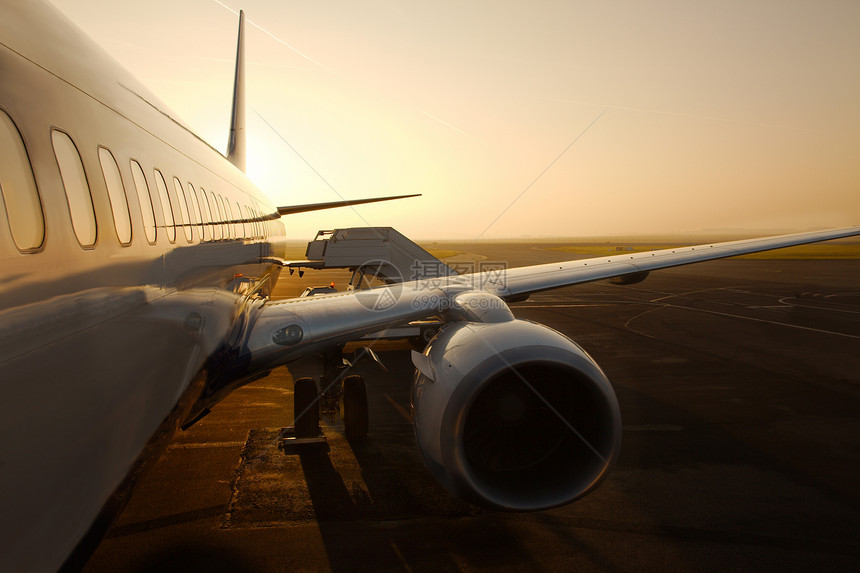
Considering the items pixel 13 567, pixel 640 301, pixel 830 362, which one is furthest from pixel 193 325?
pixel 640 301

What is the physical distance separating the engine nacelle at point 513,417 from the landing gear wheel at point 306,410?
2.76m

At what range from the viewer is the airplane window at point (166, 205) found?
3338 mm

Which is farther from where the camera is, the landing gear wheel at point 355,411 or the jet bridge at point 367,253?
the jet bridge at point 367,253

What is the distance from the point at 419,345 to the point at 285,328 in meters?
6.18

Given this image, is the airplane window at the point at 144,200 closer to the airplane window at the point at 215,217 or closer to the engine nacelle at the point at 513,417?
the airplane window at the point at 215,217

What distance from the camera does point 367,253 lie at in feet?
44.1

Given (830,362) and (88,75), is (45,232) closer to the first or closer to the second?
(88,75)

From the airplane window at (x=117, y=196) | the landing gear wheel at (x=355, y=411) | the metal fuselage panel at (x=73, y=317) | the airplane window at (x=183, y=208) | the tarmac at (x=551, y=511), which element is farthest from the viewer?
the landing gear wheel at (x=355, y=411)

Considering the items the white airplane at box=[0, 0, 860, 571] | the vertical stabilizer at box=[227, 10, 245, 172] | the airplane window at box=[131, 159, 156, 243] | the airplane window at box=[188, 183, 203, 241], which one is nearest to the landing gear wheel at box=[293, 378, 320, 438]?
the white airplane at box=[0, 0, 860, 571]

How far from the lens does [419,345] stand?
11281 mm

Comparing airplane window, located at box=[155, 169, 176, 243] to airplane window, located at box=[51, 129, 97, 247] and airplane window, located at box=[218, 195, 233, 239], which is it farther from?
airplane window, located at box=[218, 195, 233, 239]

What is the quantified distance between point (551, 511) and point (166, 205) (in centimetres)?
431

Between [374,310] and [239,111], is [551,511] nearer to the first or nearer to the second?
[374,310]

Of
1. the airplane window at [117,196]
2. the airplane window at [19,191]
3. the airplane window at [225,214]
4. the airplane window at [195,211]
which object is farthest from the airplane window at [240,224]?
the airplane window at [19,191]
